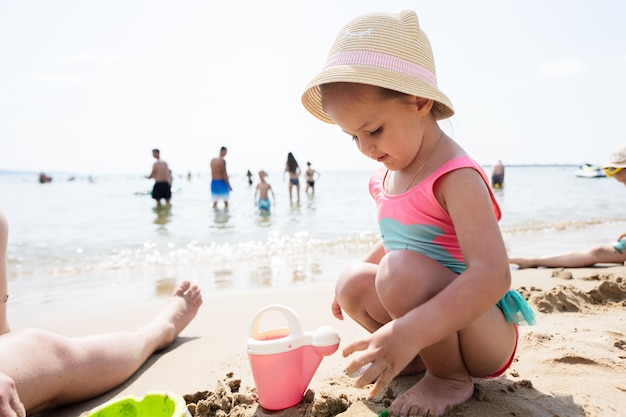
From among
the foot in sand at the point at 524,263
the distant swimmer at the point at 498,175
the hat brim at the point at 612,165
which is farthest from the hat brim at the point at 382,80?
the distant swimmer at the point at 498,175

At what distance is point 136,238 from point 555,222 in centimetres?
795

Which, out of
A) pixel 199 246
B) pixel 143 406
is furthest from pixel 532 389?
pixel 199 246

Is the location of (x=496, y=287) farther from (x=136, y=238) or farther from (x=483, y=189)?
(x=136, y=238)

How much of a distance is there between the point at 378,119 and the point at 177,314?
169 centimetres

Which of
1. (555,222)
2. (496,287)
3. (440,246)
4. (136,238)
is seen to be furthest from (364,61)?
(555,222)

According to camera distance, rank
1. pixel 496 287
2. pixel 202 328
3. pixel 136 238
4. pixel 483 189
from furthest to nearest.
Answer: pixel 136 238
pixel 202 328
pixel 483 189
pixel 496 287

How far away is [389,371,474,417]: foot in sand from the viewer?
4.73ft

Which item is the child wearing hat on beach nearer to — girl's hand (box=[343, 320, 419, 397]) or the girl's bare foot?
the girl's bare foot

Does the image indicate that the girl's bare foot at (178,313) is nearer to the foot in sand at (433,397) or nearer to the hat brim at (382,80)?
the foot in sand at (433,397)

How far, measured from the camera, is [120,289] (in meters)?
4.20

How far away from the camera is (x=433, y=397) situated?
4.89ft

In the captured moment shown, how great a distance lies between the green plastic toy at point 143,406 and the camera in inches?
49.9

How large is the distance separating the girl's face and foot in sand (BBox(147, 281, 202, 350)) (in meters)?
1.48

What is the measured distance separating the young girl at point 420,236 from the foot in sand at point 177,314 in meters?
1.11
